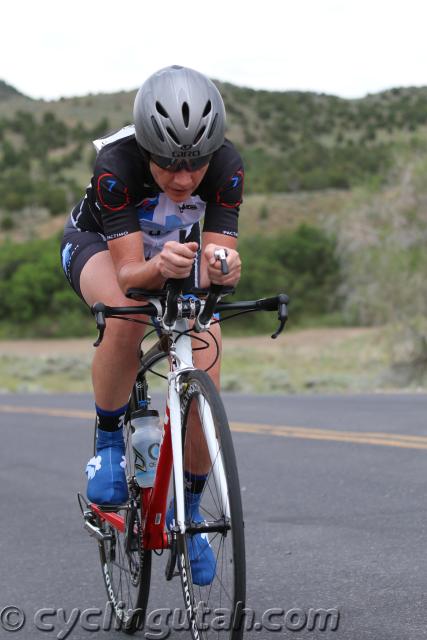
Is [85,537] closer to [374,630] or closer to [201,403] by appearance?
[374,630]

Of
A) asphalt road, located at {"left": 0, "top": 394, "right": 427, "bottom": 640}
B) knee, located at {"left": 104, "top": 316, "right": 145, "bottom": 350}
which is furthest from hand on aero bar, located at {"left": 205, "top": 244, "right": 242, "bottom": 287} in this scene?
asphalt road, located at {"left": 0, "top": 394, "right": 427, "bottom": 640}

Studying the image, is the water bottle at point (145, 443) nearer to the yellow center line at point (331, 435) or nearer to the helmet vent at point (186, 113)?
the helmet vent at point (186, 113)

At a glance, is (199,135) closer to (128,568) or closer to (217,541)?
(217,541)

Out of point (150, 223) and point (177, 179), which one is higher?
point (177, 179)

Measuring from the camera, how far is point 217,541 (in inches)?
143

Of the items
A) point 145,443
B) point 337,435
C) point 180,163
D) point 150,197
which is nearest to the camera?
point 180,163

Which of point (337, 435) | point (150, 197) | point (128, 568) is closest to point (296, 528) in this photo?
point (128, 568)

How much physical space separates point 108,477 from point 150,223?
99cm

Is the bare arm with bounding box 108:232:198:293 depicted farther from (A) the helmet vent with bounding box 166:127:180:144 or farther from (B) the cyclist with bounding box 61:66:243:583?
(A) the helmet vent with bounding box 166:127:180:144

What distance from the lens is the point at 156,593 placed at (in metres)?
4.86

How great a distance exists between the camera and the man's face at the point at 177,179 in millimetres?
3865

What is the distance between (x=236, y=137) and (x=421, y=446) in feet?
297

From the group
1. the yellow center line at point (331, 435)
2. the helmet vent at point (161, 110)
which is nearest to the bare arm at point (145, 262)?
the helmet vent at point (161, 110)

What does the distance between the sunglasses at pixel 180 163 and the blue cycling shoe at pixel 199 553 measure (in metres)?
1.07
